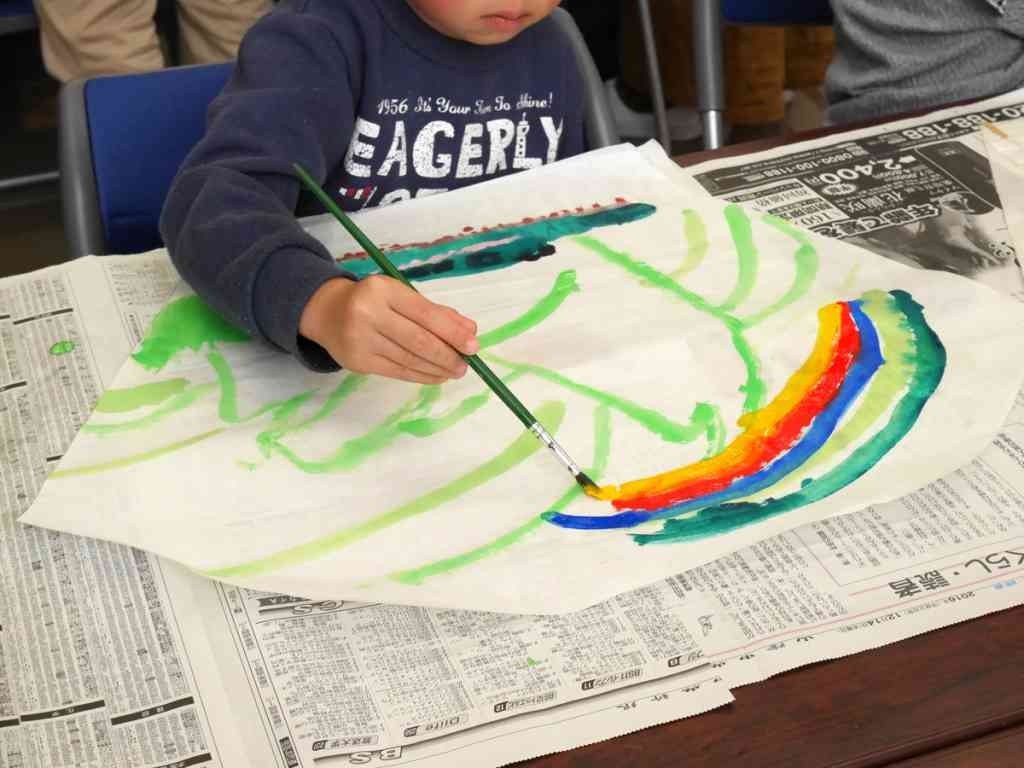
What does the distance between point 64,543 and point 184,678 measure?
5.0 inches

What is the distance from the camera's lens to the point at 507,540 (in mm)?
630

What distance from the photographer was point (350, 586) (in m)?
0.60

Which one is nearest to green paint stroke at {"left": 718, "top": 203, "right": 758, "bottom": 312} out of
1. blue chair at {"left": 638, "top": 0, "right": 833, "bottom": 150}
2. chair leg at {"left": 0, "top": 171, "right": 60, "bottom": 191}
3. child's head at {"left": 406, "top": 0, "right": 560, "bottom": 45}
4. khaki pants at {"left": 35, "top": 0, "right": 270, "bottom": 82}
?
child's head at {"left": 406, "top": 0, "right": 560, "bottom": 45}

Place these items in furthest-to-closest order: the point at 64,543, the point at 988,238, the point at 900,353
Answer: the point at 988,238
the point at 900,353
the point at 64,543

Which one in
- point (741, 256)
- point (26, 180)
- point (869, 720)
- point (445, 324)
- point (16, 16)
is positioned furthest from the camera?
point (26, 180)

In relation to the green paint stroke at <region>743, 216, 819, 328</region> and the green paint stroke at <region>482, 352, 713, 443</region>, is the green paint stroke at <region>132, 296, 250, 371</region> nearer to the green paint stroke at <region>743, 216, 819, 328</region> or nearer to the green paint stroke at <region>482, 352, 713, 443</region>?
the green paint stroke at <region>482, 352, 713, 443</region>

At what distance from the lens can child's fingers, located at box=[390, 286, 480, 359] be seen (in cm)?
65

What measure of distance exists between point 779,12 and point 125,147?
0.80 m

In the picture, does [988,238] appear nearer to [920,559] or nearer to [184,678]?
[920,559]

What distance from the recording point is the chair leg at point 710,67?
146 centimetres

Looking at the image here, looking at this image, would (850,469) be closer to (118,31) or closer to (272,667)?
(272,667)

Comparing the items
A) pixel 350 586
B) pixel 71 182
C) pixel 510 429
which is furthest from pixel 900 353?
pixel 71 182

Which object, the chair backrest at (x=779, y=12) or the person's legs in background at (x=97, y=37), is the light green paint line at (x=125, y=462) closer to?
the chair backrest at (x=779, y=12)

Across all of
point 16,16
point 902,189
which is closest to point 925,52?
point 902,189
